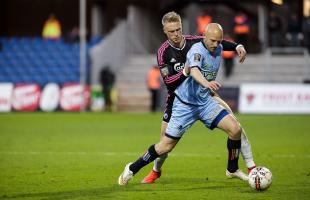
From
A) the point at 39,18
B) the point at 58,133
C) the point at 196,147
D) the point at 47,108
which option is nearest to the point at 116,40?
the point at 47,108

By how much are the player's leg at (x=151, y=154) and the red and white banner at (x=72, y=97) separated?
784 inches

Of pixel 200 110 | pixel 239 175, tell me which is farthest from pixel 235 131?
pixel 239 175

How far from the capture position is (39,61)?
1340 inches

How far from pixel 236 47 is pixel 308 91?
55.6 feet

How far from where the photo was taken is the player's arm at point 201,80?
9.26m

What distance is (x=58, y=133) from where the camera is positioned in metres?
20.3

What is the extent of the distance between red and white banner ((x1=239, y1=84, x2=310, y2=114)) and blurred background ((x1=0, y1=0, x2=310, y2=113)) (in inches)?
1.4

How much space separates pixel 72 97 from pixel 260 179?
21391 mm

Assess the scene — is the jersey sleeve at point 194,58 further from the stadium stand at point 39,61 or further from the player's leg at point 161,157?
the stadium stand at point 39,61

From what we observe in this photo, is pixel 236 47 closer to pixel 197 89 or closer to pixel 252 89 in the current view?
pixel 197 89

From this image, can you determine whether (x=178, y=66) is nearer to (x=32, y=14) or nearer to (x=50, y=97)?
(x=50, y=97)

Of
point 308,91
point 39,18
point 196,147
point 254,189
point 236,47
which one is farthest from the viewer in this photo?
point 39,18

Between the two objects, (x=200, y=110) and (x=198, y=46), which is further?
(x=200, y=110)

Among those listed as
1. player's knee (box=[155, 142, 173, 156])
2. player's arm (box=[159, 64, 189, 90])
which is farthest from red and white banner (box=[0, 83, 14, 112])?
player's knee (box=[155, 142, 173, 156])
